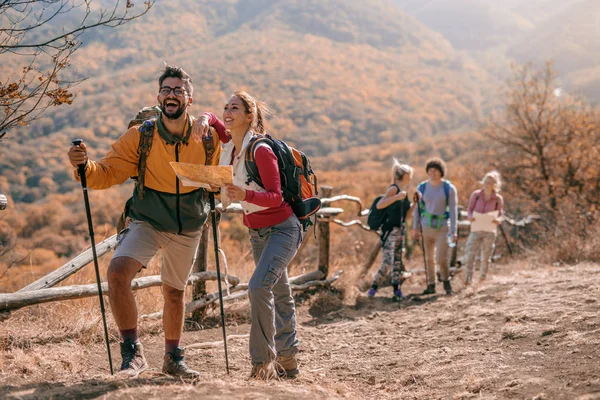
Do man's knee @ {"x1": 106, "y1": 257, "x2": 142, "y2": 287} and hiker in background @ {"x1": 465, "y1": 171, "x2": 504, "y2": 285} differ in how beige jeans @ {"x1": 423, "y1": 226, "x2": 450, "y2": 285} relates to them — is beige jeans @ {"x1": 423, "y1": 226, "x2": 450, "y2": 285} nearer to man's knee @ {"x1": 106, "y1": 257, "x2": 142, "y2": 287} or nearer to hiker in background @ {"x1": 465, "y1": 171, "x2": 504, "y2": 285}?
hiker in background @ {"x1": 465, "y1": 171, "x2": 504, "y2": 285}

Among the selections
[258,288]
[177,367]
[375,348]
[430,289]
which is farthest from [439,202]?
[177,367]

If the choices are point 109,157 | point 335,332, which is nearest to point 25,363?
point 109,157

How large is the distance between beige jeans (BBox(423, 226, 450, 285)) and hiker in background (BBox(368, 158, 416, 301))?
51 cm

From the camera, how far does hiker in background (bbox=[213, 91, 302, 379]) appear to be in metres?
4.02

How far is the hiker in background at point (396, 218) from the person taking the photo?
326 inches

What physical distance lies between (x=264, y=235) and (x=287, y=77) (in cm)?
7218

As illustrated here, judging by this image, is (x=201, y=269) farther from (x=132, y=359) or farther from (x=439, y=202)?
(x=439, y=202)

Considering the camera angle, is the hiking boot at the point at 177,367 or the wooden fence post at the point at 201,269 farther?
the wooden fence post at the point at 201,269

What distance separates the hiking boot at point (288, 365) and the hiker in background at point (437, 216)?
464 cm

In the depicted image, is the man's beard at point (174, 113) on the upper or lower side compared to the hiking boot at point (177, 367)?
upper

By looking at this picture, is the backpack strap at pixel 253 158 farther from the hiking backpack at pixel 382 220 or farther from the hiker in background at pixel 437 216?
the hiker in background at pixel 437 216

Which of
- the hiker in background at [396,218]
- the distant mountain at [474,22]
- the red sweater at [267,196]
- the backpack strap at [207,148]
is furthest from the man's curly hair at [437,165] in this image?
the distant mountain at [474,22]

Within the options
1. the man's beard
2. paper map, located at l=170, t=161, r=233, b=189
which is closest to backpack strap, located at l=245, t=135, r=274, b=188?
paper map, located at l=170, t=161, r=233, b=189

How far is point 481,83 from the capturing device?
3986 inches
